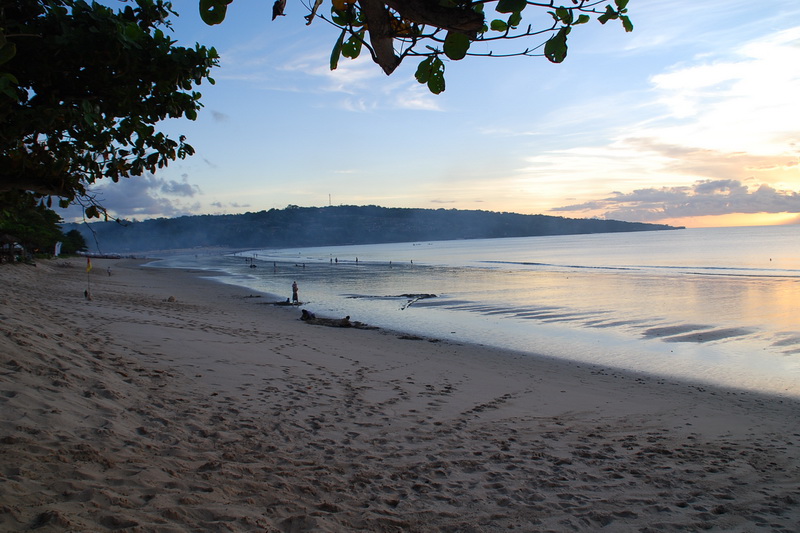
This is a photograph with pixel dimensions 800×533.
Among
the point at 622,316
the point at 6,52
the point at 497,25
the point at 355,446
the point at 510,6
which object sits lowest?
the point at 622,316

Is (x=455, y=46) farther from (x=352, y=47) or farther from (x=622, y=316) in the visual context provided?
(x=622, y=316)

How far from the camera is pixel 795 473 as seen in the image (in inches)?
198

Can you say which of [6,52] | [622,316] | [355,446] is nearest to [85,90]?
[6,52]

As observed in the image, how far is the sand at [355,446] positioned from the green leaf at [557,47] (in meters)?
3.27

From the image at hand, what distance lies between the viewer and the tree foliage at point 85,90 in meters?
2.85

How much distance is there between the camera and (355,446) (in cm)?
518

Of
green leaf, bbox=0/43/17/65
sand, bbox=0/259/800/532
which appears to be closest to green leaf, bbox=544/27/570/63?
green leaf, bbox=0/43/17/65

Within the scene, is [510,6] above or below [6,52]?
above

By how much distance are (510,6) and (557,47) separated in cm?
29

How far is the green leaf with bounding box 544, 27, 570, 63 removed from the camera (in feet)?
6.27

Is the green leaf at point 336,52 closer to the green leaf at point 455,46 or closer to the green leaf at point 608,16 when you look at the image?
the green leaf at point 455,46

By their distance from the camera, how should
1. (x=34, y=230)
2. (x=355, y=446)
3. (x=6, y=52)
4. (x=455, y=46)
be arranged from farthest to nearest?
(x=34, y=230) → (x=355, y=446) → (x=455, y=46) → (x=6, y=52)

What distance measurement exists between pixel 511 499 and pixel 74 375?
5323mm

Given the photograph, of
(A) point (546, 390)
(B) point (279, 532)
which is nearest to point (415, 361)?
(A) point (546, 390)
